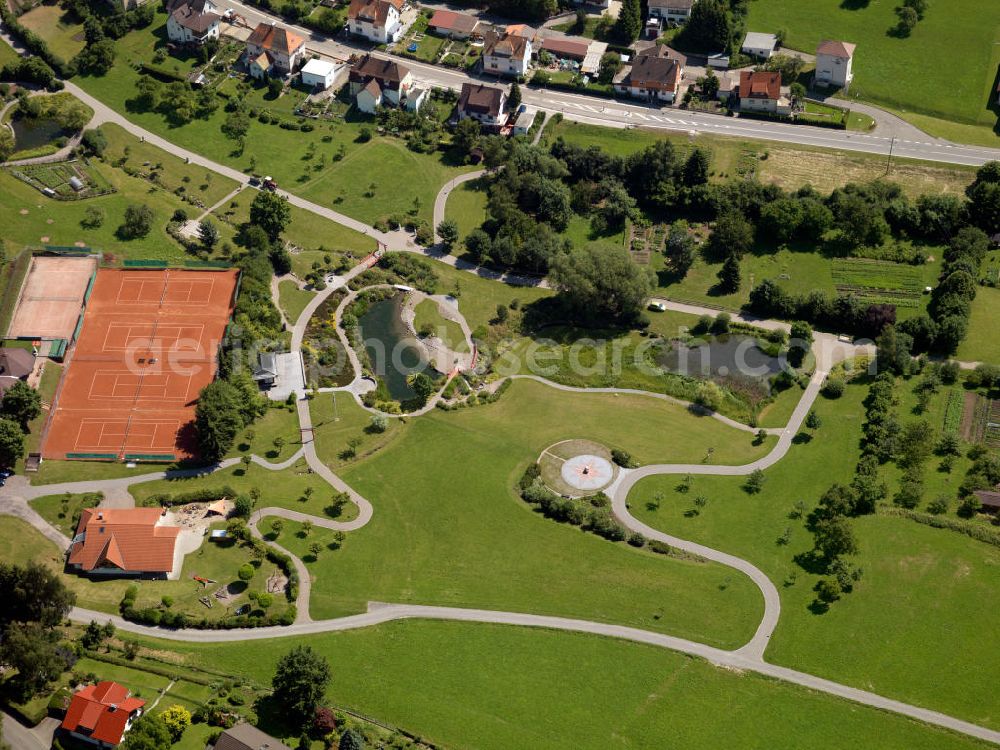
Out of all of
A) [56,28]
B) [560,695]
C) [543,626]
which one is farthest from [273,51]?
[560,695]

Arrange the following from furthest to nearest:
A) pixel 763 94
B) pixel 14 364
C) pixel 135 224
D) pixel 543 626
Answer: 1. pixel 763 94
2. pixel 135 224
3. pixel 14 364
4. pixel 543 626

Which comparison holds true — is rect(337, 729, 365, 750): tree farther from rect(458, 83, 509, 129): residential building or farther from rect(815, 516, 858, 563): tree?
rect(458, 83, 509, 129): residential building

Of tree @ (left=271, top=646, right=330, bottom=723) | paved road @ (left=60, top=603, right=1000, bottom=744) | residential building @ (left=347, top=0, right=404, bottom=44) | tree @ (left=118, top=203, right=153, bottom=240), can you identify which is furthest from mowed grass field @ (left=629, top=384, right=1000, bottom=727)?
residential building @ (left=347, top=0, right=404, bottom=44)

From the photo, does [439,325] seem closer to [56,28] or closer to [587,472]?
[587,472]

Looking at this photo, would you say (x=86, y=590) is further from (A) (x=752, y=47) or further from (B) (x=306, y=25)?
(A) (x=752, y=47)

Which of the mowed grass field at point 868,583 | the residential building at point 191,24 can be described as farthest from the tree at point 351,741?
the residential building at point 191,24
